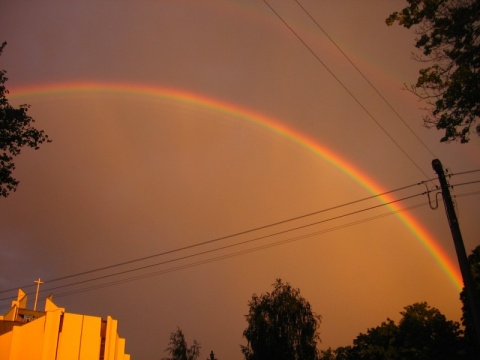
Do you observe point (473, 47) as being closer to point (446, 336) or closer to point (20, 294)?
point (20, 294)

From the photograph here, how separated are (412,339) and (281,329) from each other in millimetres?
13675

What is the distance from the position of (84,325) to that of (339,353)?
34530mm

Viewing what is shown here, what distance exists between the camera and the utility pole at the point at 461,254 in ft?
37.8

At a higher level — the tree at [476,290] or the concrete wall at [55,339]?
the tree at [476,290]

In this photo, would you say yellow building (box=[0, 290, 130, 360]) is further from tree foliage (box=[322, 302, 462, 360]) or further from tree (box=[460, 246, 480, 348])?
tree foliage (box=[322, 302, 462, 360])

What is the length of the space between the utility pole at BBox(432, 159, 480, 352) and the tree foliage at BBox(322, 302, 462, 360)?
1252 inches

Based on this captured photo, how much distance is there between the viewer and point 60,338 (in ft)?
71.7

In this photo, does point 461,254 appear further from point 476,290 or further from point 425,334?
point 425,334

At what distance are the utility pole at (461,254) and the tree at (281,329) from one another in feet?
96.1

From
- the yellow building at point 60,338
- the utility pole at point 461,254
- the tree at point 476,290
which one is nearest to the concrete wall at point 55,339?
the yellow building at point 60,338

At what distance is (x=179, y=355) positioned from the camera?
58.0m

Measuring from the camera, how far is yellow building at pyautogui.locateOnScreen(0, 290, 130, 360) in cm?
2114

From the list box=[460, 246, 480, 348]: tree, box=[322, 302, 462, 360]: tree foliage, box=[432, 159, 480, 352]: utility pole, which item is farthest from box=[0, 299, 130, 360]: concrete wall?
box=[322, 302, 462, 360]: tree foliage

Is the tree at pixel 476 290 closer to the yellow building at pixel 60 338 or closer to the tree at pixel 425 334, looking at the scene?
the tree at pixel 425 334
